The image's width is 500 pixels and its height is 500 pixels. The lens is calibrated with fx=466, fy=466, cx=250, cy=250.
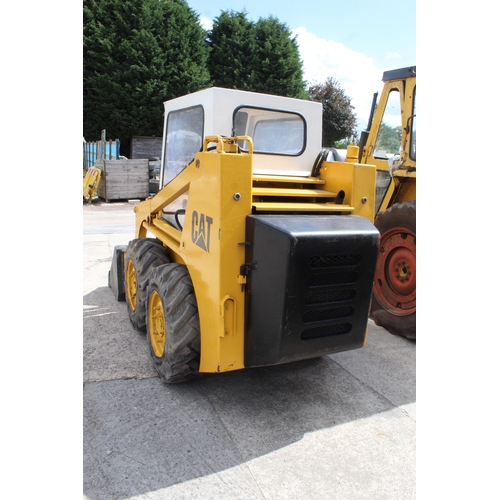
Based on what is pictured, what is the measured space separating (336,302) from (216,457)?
121 centimetres

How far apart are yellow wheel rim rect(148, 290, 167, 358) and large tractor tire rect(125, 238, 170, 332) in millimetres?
237

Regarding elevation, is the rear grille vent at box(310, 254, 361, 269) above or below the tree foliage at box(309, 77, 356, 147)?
below

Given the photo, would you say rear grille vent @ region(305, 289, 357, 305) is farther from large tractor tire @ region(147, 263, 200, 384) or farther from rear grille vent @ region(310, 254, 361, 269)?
large tractor tire @ region(147, 263, 200, 384)

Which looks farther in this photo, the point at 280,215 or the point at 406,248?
the point at 406,248

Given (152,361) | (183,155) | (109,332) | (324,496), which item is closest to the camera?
(324,496)

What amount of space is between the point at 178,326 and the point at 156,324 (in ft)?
2.09

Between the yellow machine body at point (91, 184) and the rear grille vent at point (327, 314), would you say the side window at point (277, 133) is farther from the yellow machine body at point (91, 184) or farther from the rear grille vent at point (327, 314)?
the yellow machine body at point (91, 184)

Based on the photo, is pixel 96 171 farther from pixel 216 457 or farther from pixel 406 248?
pixel 216 457

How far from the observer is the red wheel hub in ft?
15.6

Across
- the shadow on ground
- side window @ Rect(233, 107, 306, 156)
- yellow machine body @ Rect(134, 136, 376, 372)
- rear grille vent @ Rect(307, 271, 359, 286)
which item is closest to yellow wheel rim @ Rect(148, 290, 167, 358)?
the shadow on ground

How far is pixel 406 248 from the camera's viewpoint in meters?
4.83

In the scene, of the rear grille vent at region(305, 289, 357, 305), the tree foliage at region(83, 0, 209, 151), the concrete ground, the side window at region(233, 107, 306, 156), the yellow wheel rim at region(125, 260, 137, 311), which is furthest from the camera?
the tree foliage at region(83, 0, 209, 151)

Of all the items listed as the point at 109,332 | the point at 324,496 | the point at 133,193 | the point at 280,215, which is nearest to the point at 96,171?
the point at 133,193

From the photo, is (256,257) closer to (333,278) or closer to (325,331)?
(333,278)
